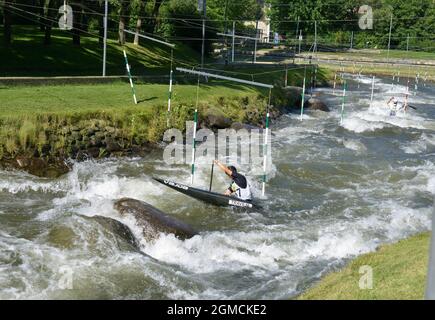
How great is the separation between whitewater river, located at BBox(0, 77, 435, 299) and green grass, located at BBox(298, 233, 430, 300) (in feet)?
3.56

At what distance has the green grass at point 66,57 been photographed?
35188mm

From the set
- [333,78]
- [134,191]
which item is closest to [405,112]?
[333,78]

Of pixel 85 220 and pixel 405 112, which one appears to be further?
pixel 405 112

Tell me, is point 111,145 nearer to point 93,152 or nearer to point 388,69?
point 93,152

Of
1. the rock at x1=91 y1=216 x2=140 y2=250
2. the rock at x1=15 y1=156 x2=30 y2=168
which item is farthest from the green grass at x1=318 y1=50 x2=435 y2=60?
the rock at x1=91 y1=216 x2=140 y2=250

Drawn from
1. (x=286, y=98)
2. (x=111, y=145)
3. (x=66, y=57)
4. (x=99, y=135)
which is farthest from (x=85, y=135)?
(x=286, y=98)

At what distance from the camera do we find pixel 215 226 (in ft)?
55.6

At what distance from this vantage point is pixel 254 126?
108 ft

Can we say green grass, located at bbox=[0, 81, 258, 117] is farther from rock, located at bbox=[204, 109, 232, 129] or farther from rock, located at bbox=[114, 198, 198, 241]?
rock, located at bbox=[114, 198, 198, 241]

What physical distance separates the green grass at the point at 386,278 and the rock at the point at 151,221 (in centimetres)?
422

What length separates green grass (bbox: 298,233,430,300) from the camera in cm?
978

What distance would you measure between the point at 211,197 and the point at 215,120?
1230 cm
